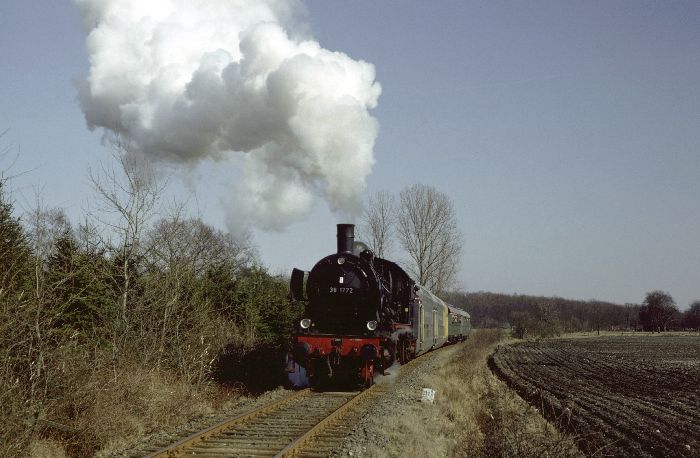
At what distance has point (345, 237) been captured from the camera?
16078mm

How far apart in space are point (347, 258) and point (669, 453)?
27.3 feet

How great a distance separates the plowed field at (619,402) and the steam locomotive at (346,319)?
4.10m

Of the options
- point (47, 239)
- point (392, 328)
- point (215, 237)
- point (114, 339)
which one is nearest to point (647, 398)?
point (392, 328)

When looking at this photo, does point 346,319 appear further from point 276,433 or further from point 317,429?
point 276,433

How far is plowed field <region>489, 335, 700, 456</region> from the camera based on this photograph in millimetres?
10281

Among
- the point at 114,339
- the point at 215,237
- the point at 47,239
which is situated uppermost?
the point at 215,237

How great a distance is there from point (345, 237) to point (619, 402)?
8267 mm

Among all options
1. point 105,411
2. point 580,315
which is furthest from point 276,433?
point 580,315

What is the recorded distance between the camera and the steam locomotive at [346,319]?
A: 47.9ft

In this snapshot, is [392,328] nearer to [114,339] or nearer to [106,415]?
[114,339]

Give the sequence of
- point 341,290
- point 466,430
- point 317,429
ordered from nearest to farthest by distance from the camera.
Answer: point 317,429 → point 466,430 → point 341,290

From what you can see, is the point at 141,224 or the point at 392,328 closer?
the point at 141,224

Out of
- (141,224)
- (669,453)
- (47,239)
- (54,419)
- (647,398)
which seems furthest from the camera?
(647,398)

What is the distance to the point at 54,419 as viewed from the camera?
8.75 metres
